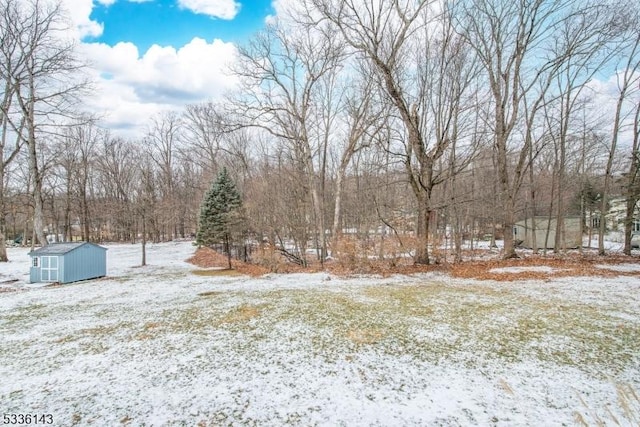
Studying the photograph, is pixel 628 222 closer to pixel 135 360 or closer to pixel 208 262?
pixel 135 360

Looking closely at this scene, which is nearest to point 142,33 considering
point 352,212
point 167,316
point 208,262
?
point 208,262

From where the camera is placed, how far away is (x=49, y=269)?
10.8 metres

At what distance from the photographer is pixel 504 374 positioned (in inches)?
139

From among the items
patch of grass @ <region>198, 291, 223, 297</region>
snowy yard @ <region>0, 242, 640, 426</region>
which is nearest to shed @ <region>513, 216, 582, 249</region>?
snowy yard @ <region>0, 242, 640, 426</region>

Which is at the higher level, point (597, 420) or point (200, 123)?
point (200, 123)

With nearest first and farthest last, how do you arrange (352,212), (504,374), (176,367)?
(504,374) < (176,367) < (352,212)

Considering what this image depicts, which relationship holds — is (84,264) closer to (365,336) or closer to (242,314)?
(242,314)

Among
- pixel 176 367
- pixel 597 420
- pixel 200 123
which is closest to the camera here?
pixel 597 420

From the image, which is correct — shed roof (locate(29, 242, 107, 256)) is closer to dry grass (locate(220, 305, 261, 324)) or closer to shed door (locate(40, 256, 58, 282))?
shed door (locate(40, 256, 58, 282))

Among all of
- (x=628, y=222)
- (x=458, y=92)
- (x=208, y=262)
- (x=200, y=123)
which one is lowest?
(x=208, y=262)

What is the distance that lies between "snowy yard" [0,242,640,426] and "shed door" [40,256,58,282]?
377 cm

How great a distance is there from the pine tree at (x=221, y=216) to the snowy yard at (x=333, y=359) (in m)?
7.48

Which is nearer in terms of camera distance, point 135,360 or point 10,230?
point 135,360

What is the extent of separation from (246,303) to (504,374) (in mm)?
5002
